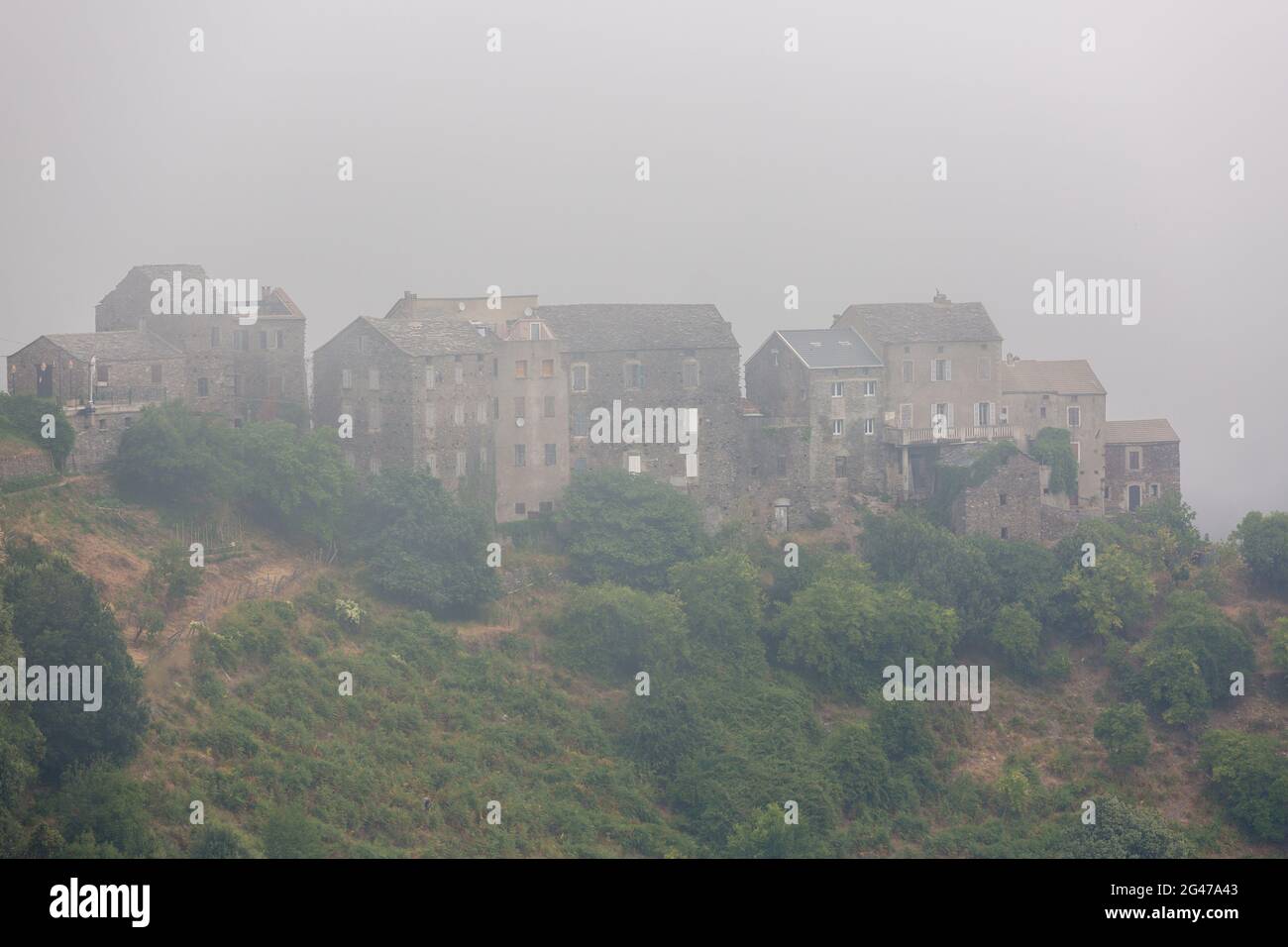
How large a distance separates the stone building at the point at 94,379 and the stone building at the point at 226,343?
135 centimetres

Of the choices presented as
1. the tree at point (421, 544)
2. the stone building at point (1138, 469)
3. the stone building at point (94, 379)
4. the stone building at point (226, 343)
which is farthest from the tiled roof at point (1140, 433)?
the stone building at point (94, 379)

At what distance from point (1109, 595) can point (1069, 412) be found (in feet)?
32.8

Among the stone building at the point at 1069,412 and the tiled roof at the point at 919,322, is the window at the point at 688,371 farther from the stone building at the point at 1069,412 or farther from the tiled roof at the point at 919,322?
the stone building at the point at 1069,412

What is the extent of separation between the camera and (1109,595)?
59219 mm

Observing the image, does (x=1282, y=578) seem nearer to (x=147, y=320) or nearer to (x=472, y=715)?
(x=472, y=715)

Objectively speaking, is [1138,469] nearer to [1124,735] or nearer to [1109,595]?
[1109,595]

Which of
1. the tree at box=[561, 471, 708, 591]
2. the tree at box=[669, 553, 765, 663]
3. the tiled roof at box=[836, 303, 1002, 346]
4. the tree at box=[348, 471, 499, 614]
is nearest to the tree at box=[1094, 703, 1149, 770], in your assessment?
the tree at box=[669, 553, 765, 663]

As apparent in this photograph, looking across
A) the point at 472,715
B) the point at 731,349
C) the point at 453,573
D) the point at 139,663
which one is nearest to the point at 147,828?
the point at 139,663

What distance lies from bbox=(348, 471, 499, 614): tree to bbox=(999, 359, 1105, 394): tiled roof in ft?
76.7

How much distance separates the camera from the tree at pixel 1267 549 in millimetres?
60750

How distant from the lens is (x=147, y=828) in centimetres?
3719

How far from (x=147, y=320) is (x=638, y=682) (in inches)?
831

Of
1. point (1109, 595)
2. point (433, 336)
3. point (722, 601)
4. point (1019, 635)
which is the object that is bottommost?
point (1019, 635)

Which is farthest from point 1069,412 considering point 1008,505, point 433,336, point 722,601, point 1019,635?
point 433,336
